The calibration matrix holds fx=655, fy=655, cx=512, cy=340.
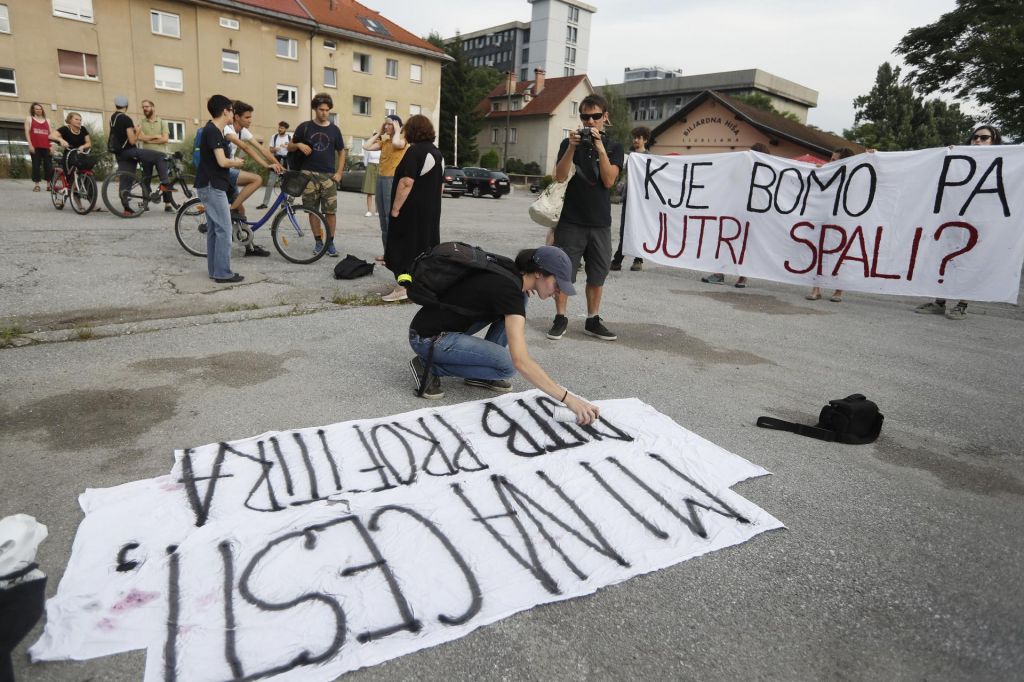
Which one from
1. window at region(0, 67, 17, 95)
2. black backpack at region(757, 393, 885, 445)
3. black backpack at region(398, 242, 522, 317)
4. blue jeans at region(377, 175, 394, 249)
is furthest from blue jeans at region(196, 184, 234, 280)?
window at region(0, 67, 17, 95)

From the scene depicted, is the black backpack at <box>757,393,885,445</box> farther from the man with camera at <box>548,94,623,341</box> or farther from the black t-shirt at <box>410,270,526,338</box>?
the man with camera at <box>548,94,623,341</box>

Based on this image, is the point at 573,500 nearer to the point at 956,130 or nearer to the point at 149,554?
the point at 149,554

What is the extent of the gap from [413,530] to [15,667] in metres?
1.37

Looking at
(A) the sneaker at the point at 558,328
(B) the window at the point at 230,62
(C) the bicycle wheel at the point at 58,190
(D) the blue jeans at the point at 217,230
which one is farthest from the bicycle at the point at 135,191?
(B) the window at the point at 230,62

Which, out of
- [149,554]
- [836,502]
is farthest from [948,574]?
[149,554]

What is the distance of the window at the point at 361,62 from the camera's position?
134 feet

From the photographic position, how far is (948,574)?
2.73m

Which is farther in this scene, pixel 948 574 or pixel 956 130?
pixel 956 130

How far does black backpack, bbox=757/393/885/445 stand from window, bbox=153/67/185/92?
122ft

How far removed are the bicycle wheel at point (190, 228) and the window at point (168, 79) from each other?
29.8 metres

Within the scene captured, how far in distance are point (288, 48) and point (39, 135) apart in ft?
87.7

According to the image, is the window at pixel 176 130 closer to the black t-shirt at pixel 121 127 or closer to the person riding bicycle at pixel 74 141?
the person riding bicycle at pixel 74 141

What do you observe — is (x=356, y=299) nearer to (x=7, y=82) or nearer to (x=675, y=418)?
(x=675, y=418)

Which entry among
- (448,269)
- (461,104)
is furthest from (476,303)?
(461,104)
